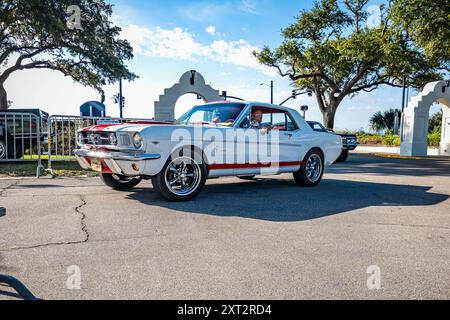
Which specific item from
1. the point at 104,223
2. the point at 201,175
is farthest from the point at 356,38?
the point at 104,223

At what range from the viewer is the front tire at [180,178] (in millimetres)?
5254

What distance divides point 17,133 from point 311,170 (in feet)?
31.6

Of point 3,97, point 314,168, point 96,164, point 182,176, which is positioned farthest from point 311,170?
point 3,97

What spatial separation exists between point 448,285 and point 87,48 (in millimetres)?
21794

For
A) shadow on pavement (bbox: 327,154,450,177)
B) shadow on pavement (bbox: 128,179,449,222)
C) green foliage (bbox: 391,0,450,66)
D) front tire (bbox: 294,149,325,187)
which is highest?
green foliage (bbox: 391,0,450,66)

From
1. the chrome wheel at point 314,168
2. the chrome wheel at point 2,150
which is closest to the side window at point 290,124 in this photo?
the chrome wheel at point 314,168

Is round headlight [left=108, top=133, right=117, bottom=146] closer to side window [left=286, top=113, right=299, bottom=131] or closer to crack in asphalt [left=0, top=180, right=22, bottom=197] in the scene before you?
crack in asphalt [left=0, top=180, right=22, bottom=197]

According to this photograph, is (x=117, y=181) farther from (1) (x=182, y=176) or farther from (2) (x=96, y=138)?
(1) (x=182, y=176)

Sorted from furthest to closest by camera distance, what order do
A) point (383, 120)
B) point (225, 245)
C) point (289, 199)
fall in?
point (383, 120), point (289, 199), point (225, 245)

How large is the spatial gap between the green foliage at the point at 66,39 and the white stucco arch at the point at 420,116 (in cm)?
1681

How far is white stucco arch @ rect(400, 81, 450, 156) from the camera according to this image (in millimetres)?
18145

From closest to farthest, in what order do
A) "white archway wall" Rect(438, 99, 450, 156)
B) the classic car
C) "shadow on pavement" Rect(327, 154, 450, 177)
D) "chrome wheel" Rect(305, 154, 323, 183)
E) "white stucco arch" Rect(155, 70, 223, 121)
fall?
the classic car
"chrome wheel" Rect(305, 154, 323, 183)
"shadow on pavement" Rect(327, 154, 450, 177)
"white stucco arch" Rect(155, 70, 223, 121)
"white archway wall" Rect(438, 99, 450, 156)

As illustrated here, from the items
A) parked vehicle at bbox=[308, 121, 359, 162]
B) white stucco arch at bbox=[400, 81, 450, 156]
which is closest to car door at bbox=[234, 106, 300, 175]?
parked vehicle at bbox=[308, 121, 359, 162]

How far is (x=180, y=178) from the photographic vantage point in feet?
18.0
